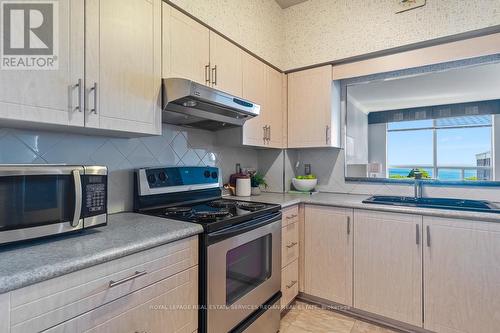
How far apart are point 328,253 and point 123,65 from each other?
6.36 ft

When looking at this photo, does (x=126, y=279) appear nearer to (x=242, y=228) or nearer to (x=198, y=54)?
(x=242, y=228)

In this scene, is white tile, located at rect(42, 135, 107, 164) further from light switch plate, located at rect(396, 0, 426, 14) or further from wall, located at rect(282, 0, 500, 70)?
light switch plate, located at rect(396, 0, 426, 14)

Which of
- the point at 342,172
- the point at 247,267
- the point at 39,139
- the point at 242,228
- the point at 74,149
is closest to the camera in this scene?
the point at 39,139

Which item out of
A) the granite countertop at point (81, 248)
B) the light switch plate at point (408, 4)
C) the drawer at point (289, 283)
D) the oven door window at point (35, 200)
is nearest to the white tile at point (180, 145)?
the granite countertop at point (81, 248)

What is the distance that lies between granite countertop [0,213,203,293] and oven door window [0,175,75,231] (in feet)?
0.30

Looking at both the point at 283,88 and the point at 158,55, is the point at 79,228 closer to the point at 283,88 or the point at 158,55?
the point at 158,55

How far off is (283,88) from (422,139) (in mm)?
1376

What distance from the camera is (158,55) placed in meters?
1.43

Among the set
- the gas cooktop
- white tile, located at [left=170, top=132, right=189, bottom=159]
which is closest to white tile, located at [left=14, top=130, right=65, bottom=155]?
the gas cooktop

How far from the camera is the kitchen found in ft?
3.11

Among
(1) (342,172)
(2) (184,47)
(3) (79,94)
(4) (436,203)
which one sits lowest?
(4) (436,203)

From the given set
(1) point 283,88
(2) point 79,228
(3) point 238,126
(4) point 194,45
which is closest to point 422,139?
(1) point 283,88

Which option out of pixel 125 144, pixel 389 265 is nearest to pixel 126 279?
pixel 125 144

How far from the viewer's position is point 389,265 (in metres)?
1.86
